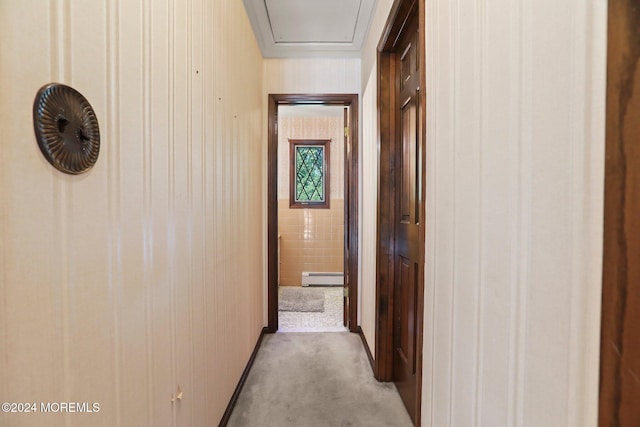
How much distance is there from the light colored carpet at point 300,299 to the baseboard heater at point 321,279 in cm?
13

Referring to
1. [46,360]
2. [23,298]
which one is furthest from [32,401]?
[23,298]

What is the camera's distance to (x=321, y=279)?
4273 millimetres

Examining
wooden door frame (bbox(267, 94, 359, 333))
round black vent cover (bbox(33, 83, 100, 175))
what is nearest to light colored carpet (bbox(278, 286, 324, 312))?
wooden door frame (bbox(267, 94, 359, 333))

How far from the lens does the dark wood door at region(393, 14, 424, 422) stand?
1.49 m

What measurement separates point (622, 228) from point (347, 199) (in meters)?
2.31

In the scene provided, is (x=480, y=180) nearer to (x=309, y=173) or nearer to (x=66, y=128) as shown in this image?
(x=66, y=128)

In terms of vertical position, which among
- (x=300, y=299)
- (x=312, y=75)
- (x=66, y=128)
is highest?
(x=312, y=75)

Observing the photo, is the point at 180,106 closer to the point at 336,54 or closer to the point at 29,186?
the point at 29,186

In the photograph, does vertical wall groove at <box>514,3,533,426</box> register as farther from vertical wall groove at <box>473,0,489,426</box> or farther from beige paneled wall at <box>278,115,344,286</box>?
Result: beige paneled wall at <box>278,115,344,286</box>

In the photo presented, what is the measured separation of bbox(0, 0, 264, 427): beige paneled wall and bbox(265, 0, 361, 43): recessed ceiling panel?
0.75 metres

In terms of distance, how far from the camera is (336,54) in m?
2.60

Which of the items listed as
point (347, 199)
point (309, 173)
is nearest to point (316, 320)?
point (347, 199)

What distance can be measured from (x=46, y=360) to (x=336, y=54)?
9.26 ft

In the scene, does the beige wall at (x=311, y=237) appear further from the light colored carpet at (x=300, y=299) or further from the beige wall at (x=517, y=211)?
the beige wall at (x=517, y=211)
